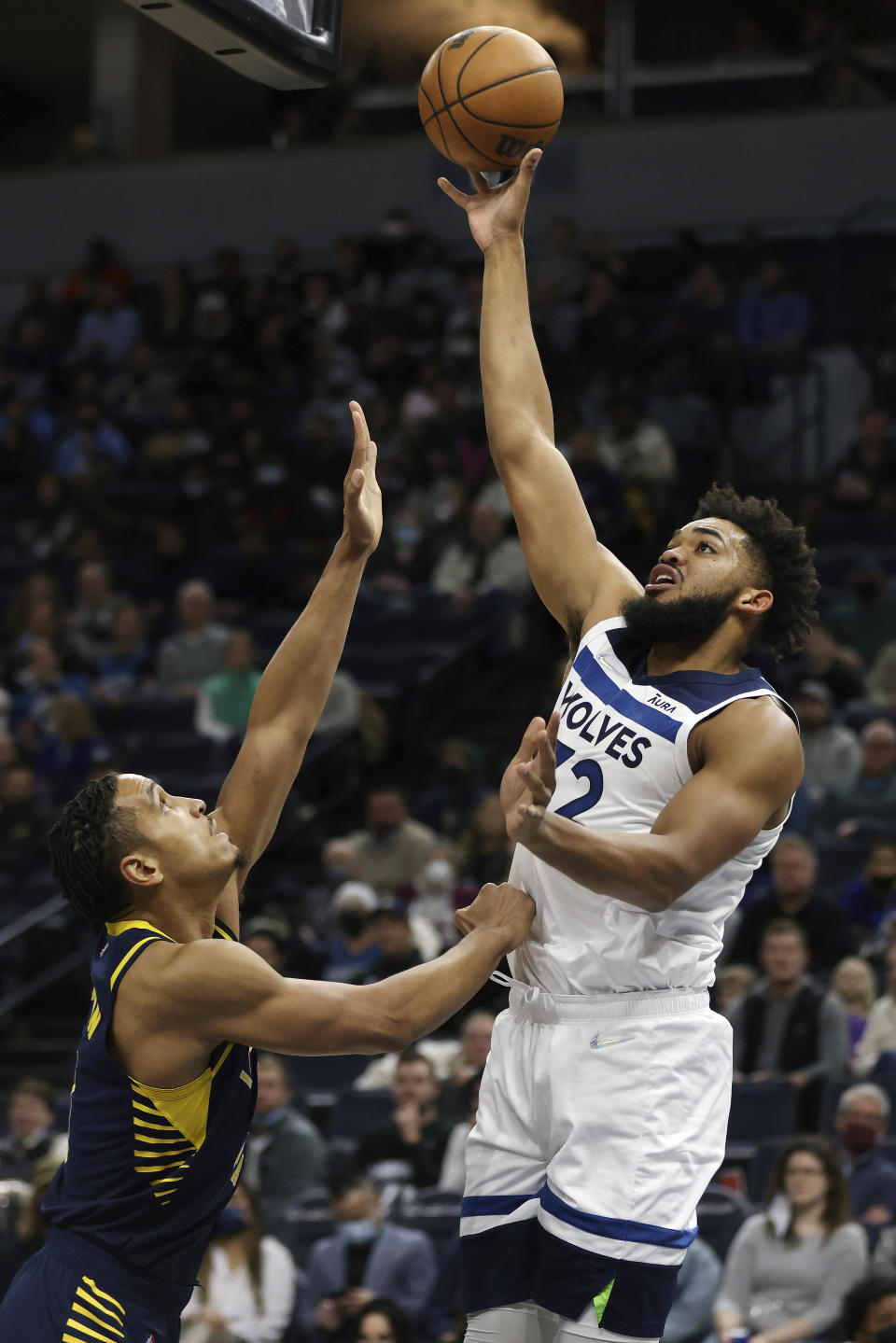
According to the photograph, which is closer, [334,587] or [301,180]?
[334,587]

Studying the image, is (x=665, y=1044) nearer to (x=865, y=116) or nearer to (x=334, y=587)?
(x=334, y=587)

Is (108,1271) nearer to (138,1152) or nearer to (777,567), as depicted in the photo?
(138,1152)

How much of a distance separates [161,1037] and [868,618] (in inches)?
317

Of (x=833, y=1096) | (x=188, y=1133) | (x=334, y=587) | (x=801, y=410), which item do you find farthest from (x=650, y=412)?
(x=188, y=1133)

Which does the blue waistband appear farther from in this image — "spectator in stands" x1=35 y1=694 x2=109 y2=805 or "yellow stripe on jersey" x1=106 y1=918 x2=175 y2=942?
"spectator in stands" x1=35 y1=694 x2=109 y2=805

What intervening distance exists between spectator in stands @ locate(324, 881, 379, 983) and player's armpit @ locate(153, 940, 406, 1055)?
524 centimetres

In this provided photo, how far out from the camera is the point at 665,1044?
3.52m

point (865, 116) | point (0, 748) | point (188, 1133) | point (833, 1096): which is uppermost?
point (865, 116)

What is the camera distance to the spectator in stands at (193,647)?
11989 mm

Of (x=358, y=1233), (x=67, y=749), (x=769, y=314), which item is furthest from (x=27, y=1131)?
(x=769, y=314)

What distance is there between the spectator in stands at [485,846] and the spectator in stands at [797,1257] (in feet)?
9.58

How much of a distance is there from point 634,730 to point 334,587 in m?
0.87

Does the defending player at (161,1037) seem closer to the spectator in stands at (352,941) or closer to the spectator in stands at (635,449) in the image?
the spectator in stands at (352,941)

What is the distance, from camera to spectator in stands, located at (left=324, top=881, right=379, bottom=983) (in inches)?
347
